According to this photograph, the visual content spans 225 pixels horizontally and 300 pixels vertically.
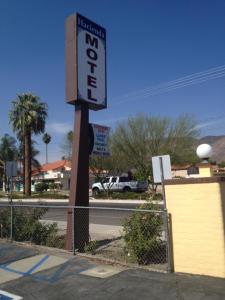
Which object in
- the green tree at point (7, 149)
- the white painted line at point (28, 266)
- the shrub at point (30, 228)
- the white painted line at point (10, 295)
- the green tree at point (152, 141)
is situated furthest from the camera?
the green tree at point (7, 149)

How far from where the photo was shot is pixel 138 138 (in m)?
38.9

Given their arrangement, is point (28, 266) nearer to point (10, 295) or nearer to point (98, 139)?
point (10, 295)

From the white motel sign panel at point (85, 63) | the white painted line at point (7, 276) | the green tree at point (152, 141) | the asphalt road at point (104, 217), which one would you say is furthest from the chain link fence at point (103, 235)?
the green tree at point (152, 141)

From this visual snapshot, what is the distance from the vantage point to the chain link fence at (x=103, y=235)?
8.45 m

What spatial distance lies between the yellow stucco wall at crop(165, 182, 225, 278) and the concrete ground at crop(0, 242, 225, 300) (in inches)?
9.5

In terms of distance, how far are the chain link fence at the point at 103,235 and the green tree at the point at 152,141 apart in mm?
23631

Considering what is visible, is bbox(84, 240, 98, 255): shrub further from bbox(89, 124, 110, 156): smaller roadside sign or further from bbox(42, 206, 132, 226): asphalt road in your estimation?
bbox(42, 206, 132, 226): asphalt road

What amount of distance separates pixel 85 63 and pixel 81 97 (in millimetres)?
968

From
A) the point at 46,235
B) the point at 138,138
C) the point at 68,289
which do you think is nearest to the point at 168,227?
the point at 68,289

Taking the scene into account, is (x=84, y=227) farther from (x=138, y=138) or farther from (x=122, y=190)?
(x=122, y=190)

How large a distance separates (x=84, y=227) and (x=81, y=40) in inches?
190

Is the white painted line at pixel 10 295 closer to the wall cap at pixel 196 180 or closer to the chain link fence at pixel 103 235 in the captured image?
the chain link fence at pixel 103 235

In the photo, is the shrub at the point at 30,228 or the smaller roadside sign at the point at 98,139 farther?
the shrub at the point at 30,228

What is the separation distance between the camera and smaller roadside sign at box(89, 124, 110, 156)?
36.1ft
